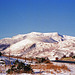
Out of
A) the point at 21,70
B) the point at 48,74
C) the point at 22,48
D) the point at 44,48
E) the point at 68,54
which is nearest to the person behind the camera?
the point at 48,74

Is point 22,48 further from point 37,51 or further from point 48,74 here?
point 48,74

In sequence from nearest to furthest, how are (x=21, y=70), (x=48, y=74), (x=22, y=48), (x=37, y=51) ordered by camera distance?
(x=48, y=74) < (x=21, y=70) < (x=37, y=51) < (x=22, y=48)

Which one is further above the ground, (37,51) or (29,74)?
(37,51)

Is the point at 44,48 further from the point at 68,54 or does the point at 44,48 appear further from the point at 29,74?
the point at 29,74

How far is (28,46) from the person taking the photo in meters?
84.1

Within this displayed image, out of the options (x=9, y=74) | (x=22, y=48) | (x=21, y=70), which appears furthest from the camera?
(x=22, y=48)

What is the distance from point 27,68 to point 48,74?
1654 mm

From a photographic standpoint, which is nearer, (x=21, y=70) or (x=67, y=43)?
(x=21, y=70)

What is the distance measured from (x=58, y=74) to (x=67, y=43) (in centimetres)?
6055

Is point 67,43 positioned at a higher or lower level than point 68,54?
higher

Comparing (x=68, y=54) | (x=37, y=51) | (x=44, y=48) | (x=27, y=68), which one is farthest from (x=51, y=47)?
(x=27, y=68)

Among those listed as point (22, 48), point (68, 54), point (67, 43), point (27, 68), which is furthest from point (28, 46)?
point (27, 68)

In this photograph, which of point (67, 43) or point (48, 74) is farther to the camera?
point (67, 43)

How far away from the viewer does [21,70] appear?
11.7 m
